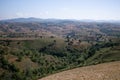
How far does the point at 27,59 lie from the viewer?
141125 mm

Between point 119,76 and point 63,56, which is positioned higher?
point 119,76

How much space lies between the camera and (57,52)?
564 feet

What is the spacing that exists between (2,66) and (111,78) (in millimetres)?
108591

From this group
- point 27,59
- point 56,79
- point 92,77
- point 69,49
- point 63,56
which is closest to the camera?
point 92,77

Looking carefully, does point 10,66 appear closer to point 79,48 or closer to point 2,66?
point 2,66

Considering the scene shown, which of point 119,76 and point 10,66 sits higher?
point 119,76

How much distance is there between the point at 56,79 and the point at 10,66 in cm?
10278

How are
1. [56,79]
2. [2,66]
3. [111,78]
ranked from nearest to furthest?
[111,78] < [56,79] < [2,66]

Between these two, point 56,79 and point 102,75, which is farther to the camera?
point 56,79

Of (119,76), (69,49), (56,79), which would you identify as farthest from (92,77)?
(69,49)

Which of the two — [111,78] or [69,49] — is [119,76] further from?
[69,49]

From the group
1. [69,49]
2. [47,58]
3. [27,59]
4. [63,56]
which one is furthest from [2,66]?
[69,49]

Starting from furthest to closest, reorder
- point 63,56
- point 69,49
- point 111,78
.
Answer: point 69,49
point 63,56
point 111,78

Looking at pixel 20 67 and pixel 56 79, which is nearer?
pixel 56 79
